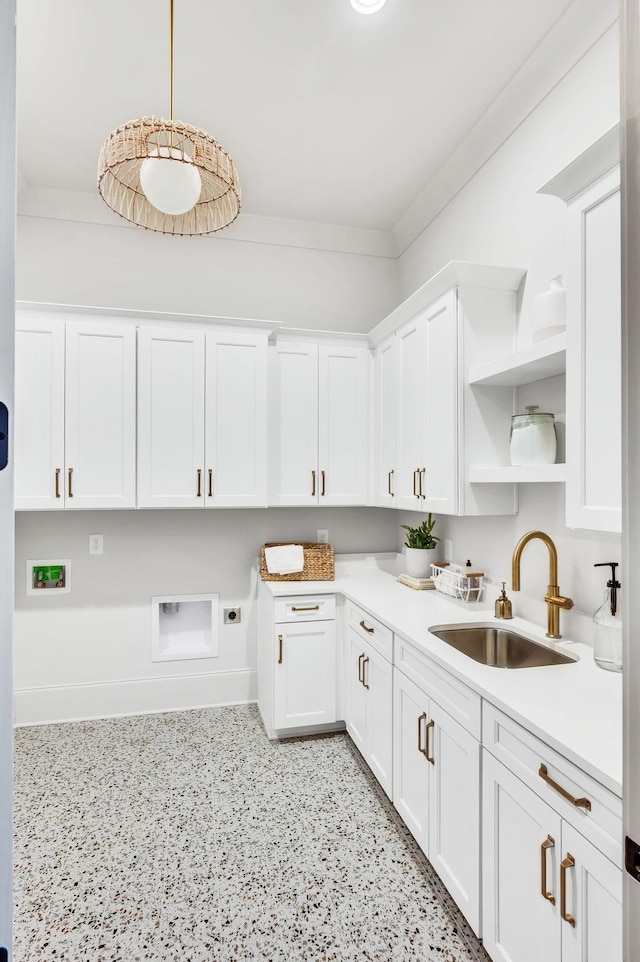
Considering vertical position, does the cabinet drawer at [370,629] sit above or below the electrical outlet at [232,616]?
above

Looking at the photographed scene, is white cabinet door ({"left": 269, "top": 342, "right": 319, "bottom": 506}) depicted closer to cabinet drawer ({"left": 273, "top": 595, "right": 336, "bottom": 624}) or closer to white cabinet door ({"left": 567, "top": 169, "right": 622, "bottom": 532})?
cabinet drawer ({"left": 273, "top": 595, "right": 336, "bottom": 624})

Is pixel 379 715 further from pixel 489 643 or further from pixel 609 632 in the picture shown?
pixel 609 632

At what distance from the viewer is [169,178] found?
1.84m

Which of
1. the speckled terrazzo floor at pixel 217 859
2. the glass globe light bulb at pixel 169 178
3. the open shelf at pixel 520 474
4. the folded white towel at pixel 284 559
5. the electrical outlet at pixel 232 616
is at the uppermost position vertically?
the glass globe light bulb at pixel 169 178

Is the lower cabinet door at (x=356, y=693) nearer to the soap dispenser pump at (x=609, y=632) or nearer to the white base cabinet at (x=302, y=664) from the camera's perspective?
the white base cabinet at (x=302, y=664)

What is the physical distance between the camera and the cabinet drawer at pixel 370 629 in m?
2.26

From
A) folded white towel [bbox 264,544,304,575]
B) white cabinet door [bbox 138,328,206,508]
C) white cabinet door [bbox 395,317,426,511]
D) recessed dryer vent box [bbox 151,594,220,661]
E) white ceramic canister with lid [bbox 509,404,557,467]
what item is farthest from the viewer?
recessed dryer vent box [bbox 151,594,220,661]

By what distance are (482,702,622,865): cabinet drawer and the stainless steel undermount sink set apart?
2.09 feet

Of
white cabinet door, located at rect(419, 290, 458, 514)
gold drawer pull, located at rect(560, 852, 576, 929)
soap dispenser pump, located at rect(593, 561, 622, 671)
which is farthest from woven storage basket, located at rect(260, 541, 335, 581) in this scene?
gold drawer pull, located at rect(560, 852, 576, 929)

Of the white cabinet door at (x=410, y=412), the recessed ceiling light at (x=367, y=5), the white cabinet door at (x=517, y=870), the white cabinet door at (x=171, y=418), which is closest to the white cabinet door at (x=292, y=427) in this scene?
the white cabinet door at (x=171, y=418)

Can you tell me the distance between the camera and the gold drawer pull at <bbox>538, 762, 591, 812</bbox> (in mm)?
1110

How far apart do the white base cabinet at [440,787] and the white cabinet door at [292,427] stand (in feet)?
4.44

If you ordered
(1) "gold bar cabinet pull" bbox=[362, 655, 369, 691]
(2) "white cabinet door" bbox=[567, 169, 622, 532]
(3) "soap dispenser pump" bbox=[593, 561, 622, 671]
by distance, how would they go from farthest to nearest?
1. (1) "gold bar cabinet pull" bbox=[362, 655, 369, 691]
2. (3) "soap dispenser pump" bbox=[593, 561, 622, 671]
3. (2) "white cabinet door" bbox=[567, 169, 622, 532]

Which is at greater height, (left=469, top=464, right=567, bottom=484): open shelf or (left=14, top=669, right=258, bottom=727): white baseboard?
(left=469, top=464, right=567, bottom=484): open shelf
